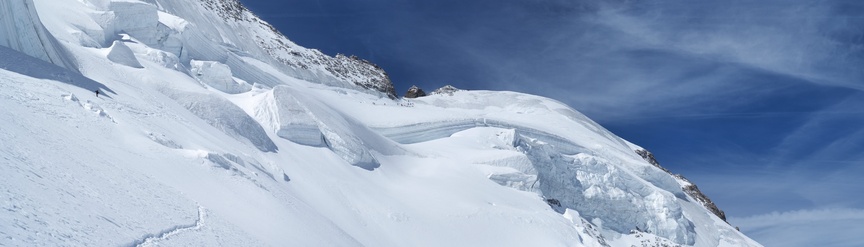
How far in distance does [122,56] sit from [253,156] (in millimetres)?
9584

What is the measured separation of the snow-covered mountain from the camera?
12336mm

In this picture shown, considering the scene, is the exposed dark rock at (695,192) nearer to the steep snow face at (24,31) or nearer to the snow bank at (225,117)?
the snow bank at (225,117)

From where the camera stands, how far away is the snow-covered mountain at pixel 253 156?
12336 millimetres

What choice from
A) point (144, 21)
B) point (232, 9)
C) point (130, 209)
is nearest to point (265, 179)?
point (130, 209)

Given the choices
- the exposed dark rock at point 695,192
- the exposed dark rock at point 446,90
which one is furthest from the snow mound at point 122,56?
the exposed dark rock at point 695,192

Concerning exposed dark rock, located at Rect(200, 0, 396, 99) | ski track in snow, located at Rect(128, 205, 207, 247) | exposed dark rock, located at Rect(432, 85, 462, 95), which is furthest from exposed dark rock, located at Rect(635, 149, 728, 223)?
ski track in snow, located at Rect(128, 205, 207, 247)

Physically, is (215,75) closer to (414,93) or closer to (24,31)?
(24,31)

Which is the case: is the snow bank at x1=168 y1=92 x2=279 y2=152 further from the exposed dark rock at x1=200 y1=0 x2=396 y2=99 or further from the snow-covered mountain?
the exposed dark rock at x1=200 y1=0 x2=396 y2=99

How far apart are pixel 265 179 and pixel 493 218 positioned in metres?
11.7

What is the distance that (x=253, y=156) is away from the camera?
2319 centimetres

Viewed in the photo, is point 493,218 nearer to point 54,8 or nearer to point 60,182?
point 60,182

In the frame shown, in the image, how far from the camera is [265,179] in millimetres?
20516

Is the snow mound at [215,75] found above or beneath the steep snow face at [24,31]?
above

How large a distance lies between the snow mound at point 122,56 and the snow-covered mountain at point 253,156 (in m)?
0.08
